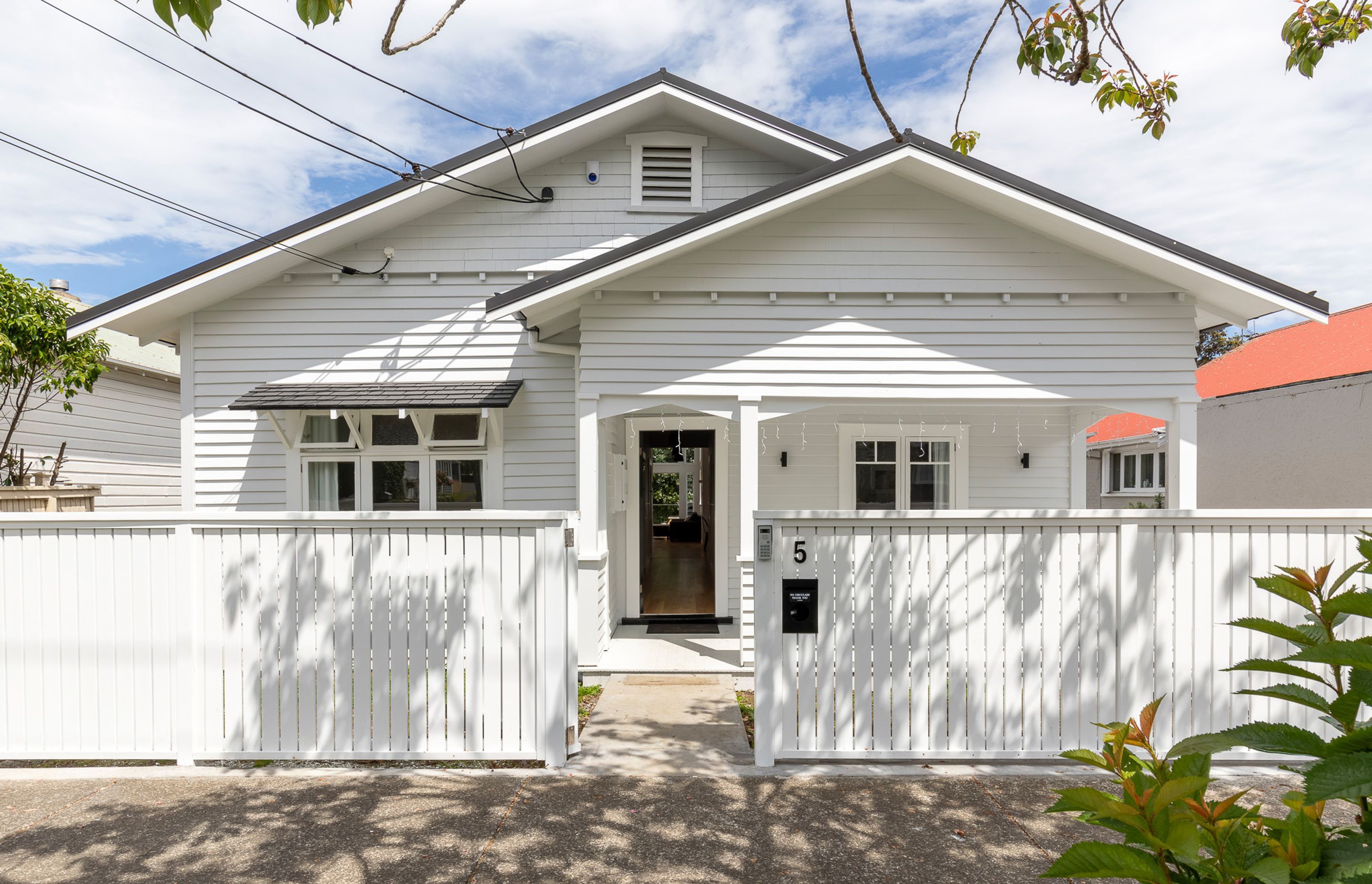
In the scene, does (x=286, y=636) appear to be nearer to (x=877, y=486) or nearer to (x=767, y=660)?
(x=767, y=660)

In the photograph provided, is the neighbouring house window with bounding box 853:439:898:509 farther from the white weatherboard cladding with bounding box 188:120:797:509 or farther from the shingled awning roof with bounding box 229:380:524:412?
the shingled awning roof with bounding box 229:380:524:412

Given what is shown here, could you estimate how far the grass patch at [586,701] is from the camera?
16.4 feet

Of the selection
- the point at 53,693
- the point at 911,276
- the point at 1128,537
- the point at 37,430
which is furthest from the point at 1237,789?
the point at 37,430

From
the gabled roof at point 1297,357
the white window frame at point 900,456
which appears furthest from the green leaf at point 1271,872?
the gabled roof at point 1297,357

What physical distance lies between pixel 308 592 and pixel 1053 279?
6300mm

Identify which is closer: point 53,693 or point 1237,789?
point 1237,789

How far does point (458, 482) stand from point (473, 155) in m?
3.40

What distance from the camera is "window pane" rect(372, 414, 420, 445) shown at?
304 inches

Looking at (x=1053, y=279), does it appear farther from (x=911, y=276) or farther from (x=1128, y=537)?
(x=1128, y=537)

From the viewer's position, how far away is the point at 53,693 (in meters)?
4.16

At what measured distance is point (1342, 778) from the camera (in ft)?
3.11

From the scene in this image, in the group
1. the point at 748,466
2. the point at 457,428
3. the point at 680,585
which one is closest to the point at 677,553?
the point at 680,585

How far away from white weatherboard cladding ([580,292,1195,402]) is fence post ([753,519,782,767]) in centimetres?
254

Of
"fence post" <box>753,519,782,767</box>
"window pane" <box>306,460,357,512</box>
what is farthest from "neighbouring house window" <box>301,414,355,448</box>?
"fence post" <box>753,519,782,767</box>
